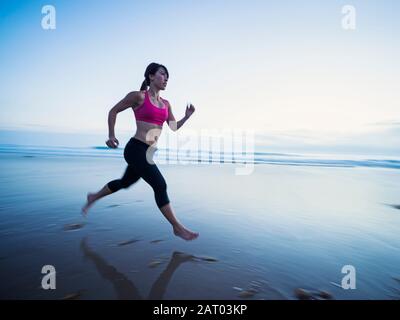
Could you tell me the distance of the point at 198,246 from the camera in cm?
278

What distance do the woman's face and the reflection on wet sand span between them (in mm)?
1849

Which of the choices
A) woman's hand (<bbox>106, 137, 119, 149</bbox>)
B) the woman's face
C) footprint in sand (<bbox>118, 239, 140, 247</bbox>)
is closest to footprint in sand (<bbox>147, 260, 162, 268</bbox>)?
footprint in sand (<bbox>118, 239, 140, 247</bbox>)

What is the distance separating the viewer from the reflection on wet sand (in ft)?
6.11

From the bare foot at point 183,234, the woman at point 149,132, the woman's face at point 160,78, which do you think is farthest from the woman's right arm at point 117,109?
the bare foot at point 183,234

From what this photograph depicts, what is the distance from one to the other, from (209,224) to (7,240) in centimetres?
232

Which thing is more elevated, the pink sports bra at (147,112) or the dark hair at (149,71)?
the dark hair at (149,71)

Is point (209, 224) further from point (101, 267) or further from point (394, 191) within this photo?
point (394, 191)

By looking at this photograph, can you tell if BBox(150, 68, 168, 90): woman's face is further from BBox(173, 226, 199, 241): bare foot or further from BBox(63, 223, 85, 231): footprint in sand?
BBox(63, 223, 85, 231): footprint in sand

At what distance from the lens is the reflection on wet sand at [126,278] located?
1.86 m

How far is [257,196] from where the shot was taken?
5312 millimetres

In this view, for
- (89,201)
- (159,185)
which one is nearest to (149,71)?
(159,185)

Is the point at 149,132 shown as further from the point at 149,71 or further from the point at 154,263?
the point at 154,263

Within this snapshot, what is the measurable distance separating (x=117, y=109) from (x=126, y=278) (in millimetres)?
1719

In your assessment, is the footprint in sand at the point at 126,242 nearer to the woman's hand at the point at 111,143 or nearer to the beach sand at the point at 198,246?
the beach sand at the point at 198,246
